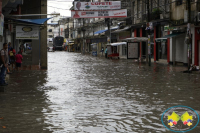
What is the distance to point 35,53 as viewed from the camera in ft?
100

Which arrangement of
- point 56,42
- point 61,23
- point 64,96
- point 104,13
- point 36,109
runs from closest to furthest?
point 36,109
point 64,96
point 104,13
point 56,42
point 61,23

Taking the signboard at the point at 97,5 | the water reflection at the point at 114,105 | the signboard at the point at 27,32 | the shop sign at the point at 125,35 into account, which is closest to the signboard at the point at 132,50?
the signboard at the point at 97,5

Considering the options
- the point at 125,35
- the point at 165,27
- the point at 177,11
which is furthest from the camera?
the point at 125,35

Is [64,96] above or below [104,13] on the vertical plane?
below

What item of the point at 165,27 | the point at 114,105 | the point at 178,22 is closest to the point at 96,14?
the point at 165,27

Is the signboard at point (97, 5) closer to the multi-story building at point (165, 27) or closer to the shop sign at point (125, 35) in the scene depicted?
the multi-story building at point (165, 27)

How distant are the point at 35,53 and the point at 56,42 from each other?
83.2 metres

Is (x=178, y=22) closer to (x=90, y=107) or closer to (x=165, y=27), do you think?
(x=165, y=27)

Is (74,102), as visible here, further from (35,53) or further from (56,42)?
(56,42)

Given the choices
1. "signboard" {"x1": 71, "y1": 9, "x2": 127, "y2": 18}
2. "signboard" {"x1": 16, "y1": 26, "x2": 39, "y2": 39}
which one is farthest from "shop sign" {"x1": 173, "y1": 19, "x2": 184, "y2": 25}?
"signboard" {"x1": 16, "y1": 26, "x2": 39, "y2": 39}

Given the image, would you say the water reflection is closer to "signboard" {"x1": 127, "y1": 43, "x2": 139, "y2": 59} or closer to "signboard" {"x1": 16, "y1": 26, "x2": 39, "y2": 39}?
"signboard" {"x1": 16, "y1": 26, "x2": 39, "y2": 39}

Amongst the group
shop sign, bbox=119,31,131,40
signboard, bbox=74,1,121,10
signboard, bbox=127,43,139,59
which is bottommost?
signboard, bbox=127,43,139,59

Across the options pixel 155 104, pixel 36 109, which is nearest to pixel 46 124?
pixel 36 109

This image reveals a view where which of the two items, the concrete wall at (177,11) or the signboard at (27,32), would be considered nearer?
the signboard at (27,32)
